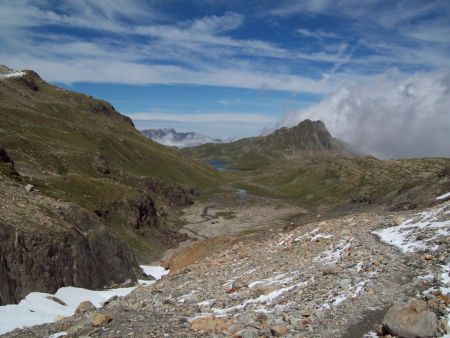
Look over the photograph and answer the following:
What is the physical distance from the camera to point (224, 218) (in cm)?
19438

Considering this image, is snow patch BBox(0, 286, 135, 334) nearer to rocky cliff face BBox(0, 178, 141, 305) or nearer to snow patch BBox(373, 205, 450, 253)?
rocky cliff face BBox(0, 178, 141, 305)

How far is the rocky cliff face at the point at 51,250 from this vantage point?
40062 mm

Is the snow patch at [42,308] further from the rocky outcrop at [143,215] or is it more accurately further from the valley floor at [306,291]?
the rocky outcrop at [143,215]

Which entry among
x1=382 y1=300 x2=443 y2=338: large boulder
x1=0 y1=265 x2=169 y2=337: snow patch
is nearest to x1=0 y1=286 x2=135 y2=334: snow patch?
x1=0 y1=265 x2=169 y2=337: snow patch

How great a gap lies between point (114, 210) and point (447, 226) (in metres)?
89.7

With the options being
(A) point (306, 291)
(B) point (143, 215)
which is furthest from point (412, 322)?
(B) point (143, 215)

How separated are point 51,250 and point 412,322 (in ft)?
129

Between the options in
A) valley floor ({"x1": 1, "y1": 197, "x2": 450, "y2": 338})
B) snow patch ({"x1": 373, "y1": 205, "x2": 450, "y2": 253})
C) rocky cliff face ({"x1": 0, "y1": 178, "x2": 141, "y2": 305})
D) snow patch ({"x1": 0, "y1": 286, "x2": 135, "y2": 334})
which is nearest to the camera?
valley floor ({"x1": 1, "y1": 197, "x2": 450, "y2": 338})

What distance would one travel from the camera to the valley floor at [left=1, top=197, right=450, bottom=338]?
1783 cm

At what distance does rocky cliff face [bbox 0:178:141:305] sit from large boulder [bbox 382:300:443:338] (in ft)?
96.9

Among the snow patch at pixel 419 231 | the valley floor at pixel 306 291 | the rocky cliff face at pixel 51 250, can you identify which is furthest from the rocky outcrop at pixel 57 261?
the snow patch at pixel 419 231

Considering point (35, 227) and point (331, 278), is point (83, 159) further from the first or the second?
point (331, 278)

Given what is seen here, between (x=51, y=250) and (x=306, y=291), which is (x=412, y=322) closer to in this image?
(x=306, y=291)

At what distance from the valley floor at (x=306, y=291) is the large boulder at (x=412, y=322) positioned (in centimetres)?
95
